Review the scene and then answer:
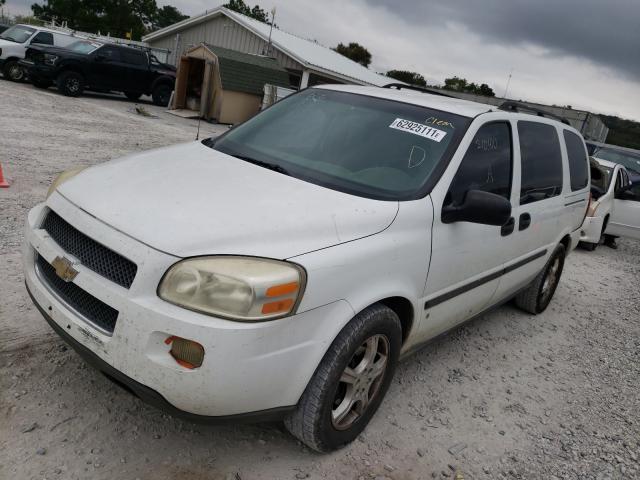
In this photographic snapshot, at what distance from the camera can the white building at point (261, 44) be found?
22609mm

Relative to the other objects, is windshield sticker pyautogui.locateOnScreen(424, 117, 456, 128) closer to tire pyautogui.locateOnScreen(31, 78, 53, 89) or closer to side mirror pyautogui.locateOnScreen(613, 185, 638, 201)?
side mirror pyautogui.locateOnScreen(613, 185, 638, 201)

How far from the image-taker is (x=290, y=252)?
226 cm

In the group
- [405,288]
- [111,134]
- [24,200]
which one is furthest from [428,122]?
[111,134]

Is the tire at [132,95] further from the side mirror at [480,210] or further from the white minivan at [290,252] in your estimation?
the side mirror at [480,210]

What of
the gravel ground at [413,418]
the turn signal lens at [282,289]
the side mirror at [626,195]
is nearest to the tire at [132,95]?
the gravel ground at [413,418]

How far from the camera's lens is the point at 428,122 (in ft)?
10.9

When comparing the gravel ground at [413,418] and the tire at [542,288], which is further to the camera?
the tire at [542,288]

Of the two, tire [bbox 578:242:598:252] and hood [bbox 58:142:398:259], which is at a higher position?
hood [bbox 58:142:398:259]

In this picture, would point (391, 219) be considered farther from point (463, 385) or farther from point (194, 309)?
point (463, 385)

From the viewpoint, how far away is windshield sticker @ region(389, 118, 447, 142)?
3.21 m

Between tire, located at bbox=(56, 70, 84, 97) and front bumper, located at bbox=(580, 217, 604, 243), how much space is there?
48.1ft

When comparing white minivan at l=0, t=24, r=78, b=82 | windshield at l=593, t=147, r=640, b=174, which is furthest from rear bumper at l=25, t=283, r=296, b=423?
white minivan at l=0, t=24, r=78, b=82

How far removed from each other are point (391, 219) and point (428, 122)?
36.3 inches

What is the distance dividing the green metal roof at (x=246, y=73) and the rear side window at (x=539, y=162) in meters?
14.6
